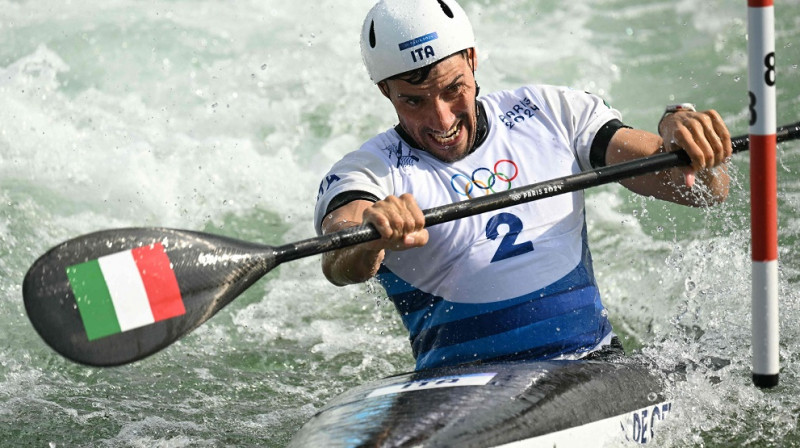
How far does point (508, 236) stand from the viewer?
11.9 ft

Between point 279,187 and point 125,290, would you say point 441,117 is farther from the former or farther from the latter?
point 279,187

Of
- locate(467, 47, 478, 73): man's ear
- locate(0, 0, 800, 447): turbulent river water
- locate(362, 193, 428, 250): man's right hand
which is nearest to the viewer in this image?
locate(362, 193, 428, 250): man's right hand

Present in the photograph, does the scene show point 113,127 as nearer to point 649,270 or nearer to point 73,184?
point 73,184

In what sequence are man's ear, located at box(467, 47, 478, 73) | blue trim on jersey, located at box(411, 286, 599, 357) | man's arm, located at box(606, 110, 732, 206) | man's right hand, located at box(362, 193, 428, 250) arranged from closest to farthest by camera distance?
man's right hand, located at box(362, 193, 428, 250)
man's arm, located at box(606, 110, 732, 206)
blue trim on jersey, located at box(411, 286, 599, 357)
man's ear, located at box(467, 47, 478, 73)

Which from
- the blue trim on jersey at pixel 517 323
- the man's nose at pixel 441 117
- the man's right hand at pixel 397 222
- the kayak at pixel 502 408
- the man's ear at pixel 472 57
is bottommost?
the kayak at pixel 502 408

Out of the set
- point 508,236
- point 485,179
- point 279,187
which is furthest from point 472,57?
point 279,187

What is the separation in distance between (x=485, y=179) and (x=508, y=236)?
22cm

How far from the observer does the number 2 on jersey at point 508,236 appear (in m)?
3.61

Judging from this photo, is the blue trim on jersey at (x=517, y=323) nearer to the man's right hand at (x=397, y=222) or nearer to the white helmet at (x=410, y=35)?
the man's right hand at (x=397, y=222)

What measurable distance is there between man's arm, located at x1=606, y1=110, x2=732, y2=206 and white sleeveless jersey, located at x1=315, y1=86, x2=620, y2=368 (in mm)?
161

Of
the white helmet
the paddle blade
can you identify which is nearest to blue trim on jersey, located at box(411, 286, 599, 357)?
the paddle blade

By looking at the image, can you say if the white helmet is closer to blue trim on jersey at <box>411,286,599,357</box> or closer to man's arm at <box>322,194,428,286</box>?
man's arm at <box>322,194,428,286</box>

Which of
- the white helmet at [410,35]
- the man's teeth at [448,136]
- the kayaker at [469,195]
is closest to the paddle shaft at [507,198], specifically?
the kayaker at [469,195]

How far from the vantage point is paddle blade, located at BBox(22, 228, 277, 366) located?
2953mm
